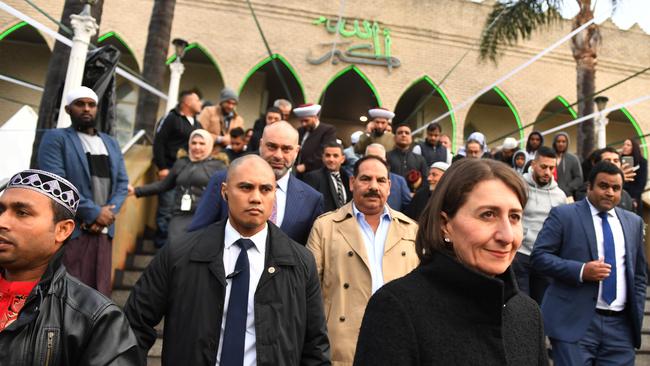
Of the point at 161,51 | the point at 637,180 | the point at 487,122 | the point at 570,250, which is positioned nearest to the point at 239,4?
the point at 161,51

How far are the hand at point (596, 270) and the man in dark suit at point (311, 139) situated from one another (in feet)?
10.8

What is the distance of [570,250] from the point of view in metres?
4.14

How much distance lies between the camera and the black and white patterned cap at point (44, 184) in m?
2.13

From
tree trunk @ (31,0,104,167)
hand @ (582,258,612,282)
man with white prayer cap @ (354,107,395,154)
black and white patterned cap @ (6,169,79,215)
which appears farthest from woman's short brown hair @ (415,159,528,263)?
man with white prayer cap @ (354,107,395,154)

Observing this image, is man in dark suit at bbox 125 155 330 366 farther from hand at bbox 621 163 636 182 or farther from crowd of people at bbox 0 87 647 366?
hand at bbox 621 163 636 182

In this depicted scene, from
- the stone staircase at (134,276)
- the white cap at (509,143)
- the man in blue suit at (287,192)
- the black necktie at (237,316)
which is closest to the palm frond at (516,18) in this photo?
the white cap at (509,143)

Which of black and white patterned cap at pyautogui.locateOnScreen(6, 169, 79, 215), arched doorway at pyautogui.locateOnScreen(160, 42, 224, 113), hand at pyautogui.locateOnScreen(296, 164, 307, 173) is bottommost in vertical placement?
black and white patterned cap at pyautogui.locateOnScreen(6, 169, 79, 215)

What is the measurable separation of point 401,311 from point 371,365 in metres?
0.17

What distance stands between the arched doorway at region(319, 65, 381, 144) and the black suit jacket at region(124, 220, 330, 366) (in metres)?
17.7

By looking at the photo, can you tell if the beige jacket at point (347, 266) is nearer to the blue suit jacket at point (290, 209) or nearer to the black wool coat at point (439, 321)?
the blue suit jacket at point (290, 209)

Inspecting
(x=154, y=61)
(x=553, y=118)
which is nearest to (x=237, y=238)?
(x=154, y=61)

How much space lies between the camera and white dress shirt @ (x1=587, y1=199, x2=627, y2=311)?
12.9 ft

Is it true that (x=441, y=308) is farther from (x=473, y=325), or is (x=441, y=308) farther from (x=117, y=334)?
(x=117, y=334)

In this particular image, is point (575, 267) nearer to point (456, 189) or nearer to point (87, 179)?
point (456, 189)
